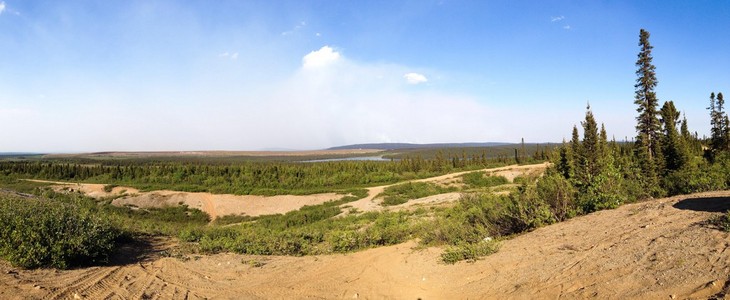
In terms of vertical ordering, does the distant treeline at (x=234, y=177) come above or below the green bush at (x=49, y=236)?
below

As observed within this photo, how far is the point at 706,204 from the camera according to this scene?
9359 mm

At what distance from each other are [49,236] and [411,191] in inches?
1564

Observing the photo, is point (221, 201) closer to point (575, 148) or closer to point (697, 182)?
point (697, 182)

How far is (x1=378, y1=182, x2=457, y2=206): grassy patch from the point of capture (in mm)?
41172

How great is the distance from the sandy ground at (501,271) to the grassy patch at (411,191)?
2887 cm

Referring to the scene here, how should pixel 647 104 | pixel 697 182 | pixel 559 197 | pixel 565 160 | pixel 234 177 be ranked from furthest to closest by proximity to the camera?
pixel 234 177 → pixel 565 160 → pixel 647 104 → pixel 697 182 → pixel 559 197

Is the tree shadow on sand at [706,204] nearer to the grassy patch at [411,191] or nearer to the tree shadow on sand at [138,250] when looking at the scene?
the tree shadow on sand at [138,250]

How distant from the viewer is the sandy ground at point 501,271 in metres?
6.11

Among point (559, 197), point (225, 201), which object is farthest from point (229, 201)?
point (559, 197)

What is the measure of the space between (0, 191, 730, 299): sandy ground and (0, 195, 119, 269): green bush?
44cm

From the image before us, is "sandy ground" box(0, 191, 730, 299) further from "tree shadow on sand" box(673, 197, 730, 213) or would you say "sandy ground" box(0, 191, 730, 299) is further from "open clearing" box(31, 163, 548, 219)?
"open clearing" box(31, 163, 548, 219)

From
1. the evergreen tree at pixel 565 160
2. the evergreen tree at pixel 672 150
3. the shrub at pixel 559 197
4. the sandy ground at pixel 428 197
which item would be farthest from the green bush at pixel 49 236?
the evergreen tree at pixel 672 150

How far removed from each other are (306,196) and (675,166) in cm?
4476

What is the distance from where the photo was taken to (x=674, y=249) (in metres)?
6.76
